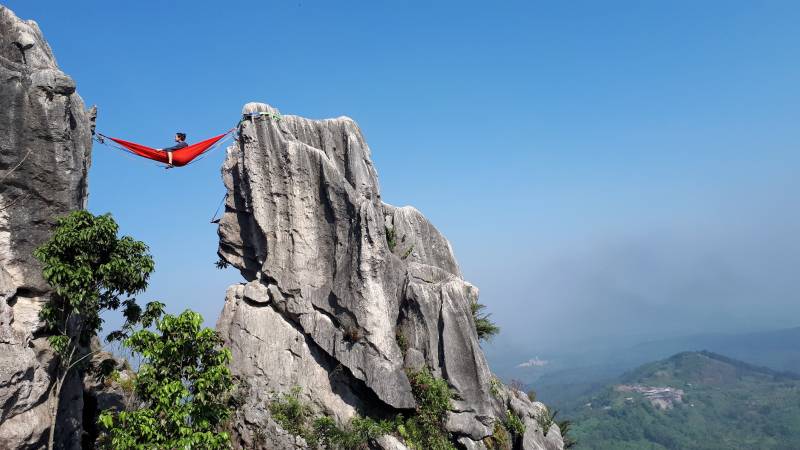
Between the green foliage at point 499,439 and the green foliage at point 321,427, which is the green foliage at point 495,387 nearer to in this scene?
the green foliage at point 499,439


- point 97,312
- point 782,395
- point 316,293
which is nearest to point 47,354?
point 97,312

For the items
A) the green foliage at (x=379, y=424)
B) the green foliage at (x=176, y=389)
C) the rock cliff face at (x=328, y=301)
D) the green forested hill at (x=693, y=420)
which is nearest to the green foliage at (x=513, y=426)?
the rock cliff face at (x=328, y=301)

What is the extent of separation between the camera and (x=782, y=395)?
178875mm

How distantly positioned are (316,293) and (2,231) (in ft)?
38.2

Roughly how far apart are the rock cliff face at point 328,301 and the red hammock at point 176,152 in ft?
7.25

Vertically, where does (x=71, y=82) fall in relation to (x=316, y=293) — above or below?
above

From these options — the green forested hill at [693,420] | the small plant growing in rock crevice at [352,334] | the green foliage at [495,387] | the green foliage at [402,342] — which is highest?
the small plant growing in rock crevice at [352,334]

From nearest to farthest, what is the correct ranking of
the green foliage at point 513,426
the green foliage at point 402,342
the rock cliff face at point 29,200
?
the rock cliff face at point 29,200 < the green foliage at point 402,342 < the green foliage at point 513,426

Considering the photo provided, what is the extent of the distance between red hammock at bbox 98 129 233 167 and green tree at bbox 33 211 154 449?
4.80m

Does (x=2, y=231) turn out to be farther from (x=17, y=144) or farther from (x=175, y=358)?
(x=175, y=358)

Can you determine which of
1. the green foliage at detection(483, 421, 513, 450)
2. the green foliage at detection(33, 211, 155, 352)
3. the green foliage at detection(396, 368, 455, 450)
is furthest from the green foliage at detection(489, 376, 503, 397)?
the green foliage at detection(33, 211, 155, 352)

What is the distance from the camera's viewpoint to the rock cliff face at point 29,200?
1474 centimetres

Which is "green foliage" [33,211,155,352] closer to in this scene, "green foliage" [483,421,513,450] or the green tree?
the green tree

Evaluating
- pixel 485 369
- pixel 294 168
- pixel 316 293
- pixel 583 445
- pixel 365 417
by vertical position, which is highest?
pixel 294 168
